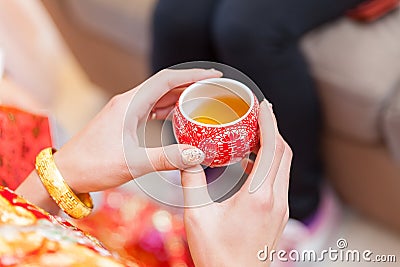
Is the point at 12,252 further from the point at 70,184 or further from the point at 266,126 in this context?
the point at 266,126

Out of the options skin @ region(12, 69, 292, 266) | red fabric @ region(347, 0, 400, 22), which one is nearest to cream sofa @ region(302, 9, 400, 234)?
red fabric @ region(347, 0, 400, 22)

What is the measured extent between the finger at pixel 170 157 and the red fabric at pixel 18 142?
17cm

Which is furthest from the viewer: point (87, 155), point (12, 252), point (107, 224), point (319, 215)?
point (319, 215)

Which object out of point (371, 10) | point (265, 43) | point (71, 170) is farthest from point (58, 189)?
point (371, 10)

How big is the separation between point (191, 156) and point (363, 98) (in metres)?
0.63

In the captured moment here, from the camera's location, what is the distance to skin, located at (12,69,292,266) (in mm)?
618

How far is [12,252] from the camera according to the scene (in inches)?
21.5

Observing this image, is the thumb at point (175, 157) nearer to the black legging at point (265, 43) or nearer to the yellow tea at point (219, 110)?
the yellow tea at point (219, 110)

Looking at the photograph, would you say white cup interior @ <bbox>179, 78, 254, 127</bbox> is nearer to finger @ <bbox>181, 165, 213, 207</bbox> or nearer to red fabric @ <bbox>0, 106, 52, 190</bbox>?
finger @ <bbox>181, 165, 213, 207</bbox>

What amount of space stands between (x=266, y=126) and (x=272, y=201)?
7cm

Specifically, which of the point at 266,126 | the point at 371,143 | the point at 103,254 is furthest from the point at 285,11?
the point at 103,254

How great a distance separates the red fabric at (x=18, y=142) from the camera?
0.72m

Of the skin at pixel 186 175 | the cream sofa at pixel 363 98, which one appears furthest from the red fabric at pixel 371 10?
the skin at pixel 186 175

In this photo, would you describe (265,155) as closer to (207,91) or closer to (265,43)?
(207,91)
